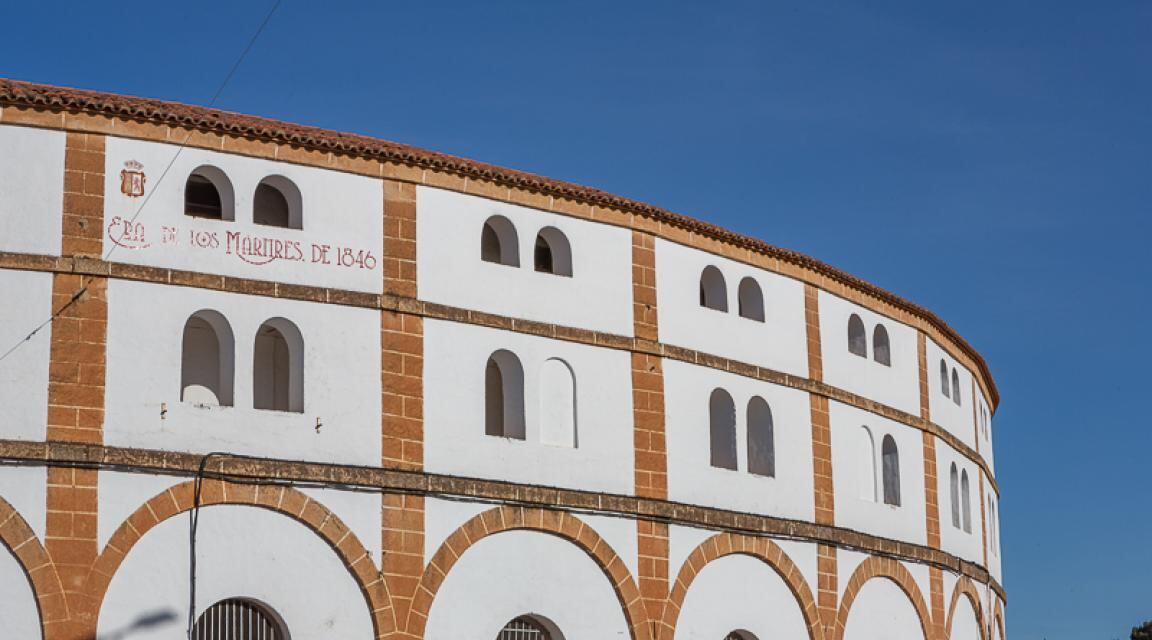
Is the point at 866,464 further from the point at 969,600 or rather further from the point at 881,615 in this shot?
the point at 969,600

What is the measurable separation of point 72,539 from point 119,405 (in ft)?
7.31

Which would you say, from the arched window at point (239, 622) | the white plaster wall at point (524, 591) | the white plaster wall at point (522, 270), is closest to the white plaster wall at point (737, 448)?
the white plaster wall at point (522, 270)

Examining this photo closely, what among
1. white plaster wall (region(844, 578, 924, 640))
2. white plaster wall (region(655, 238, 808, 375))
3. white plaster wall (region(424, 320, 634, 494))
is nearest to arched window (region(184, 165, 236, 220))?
white plaster wall (region(424, 320, 634, 494))

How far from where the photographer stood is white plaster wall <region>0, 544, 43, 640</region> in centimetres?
2925

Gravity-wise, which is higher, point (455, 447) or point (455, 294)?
point (455, 294)

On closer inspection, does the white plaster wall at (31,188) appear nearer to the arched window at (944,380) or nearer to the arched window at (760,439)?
the arched window at (760,439)

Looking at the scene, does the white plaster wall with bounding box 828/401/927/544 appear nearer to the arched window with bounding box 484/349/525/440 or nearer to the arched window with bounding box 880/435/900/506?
the arched window with bounding box 880/435/900/506

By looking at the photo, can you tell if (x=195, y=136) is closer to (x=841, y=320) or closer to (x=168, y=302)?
(x=168, y=302)

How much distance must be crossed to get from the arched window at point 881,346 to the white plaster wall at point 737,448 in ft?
12.6

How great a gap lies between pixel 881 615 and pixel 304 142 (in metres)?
16.3

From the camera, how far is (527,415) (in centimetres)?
3531

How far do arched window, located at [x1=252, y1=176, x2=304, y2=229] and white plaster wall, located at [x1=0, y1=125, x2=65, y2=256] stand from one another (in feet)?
11.6

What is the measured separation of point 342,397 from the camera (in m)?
33.0

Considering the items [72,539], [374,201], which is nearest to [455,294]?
[374,201]
